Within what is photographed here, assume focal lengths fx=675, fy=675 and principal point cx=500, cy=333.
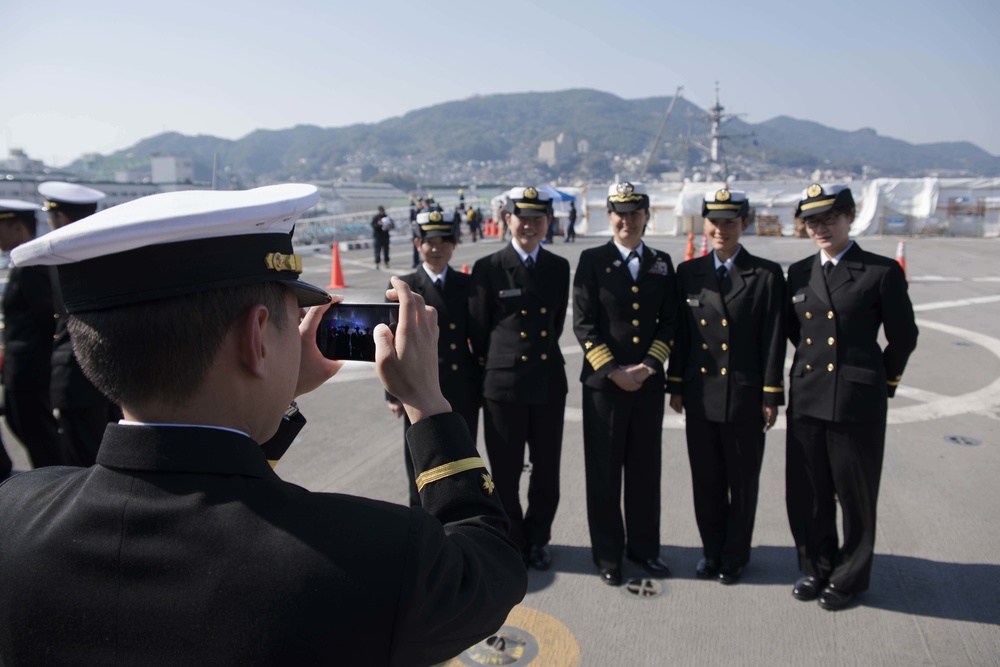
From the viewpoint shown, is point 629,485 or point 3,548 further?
point 629,485

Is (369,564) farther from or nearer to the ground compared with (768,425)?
farther from the ground

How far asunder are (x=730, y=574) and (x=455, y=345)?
2013 mm

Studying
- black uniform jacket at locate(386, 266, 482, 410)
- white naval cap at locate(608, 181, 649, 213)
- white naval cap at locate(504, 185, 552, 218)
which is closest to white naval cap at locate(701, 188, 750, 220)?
white naval cap at locate(608, 181, 649, 213)

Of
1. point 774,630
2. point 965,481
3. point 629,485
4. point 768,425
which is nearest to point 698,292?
point 768,425

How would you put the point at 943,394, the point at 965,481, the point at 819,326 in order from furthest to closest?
the point at 943,394 < the point at 965,481 < the point at 819,326

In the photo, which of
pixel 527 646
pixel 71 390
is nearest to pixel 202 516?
pixel 527 646

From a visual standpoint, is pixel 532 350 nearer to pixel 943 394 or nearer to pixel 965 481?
pixel 965 481

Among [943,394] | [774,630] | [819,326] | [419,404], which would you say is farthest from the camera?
[943,394]

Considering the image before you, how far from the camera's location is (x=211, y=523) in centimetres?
98

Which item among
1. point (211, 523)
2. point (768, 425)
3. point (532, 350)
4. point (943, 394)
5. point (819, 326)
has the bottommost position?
point (943, 394)

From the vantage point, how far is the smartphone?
1.45 metres

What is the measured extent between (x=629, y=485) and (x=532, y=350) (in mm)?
968

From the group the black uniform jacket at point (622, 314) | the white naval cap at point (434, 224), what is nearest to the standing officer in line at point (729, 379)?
the black uniform jacket at point (622, 314)

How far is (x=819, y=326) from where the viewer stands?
357 cm
